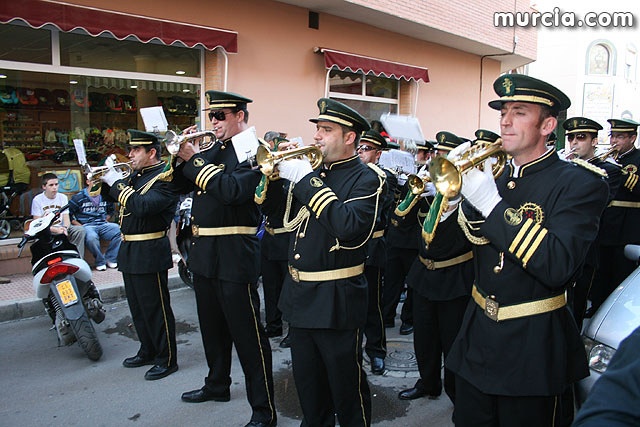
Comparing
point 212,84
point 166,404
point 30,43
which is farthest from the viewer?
point 212,84

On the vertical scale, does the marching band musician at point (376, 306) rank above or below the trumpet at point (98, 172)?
below

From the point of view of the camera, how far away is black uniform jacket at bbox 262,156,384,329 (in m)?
2.76

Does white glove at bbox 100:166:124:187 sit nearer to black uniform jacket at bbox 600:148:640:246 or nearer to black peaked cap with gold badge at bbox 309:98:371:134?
black peaked cap with gold badge at bbox 309:98:371:134

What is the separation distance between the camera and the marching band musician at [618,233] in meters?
5.77

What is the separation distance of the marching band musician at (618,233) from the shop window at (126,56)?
645 cm

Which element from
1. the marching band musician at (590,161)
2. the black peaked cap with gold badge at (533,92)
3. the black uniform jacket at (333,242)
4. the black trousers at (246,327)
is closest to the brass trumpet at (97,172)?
the black trousers at (246,327)

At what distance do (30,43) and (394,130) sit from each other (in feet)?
19.7

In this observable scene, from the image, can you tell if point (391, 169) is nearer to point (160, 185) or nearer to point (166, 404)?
point (160, 185)

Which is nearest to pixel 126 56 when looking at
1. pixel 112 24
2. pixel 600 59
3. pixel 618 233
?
pixel 112 24

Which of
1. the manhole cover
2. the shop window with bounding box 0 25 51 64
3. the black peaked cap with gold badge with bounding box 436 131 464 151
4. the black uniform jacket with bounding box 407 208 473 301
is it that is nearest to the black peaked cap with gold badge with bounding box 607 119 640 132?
the black peaked cap with gold badge with bounding box 436 131 464 151

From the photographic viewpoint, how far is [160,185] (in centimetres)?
420

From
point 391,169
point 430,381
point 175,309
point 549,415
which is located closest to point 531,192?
point 549,415

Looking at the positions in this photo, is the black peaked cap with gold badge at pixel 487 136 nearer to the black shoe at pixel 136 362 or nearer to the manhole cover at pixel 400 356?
the manhole cover at pixel 400 356

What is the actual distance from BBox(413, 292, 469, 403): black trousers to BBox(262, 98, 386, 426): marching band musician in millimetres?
916
